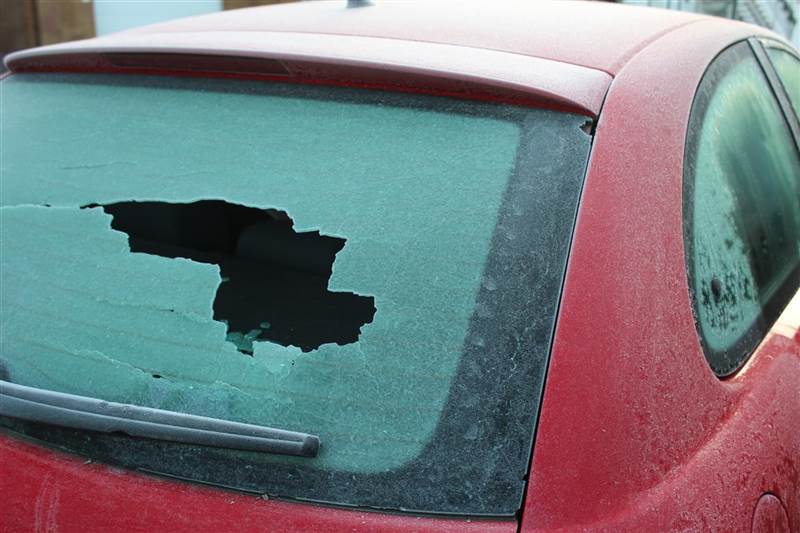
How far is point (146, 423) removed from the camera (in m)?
1.18

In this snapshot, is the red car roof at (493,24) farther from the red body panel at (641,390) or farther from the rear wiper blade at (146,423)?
the rear wiper blade at (146,423)

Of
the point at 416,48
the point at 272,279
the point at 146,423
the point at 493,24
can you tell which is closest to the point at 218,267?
the point at 272,279

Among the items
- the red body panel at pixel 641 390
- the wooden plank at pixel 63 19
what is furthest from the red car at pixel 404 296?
the wooden plank at pixel 63 19

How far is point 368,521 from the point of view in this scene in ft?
3.46

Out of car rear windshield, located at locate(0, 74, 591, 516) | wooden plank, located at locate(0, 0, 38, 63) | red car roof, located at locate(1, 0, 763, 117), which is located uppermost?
red car roof, located at locate(1, 0, 763, 117)

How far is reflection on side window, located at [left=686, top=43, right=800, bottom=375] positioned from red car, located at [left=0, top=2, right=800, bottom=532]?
0.04 feet

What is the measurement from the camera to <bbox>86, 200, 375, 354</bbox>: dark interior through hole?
1.27 m

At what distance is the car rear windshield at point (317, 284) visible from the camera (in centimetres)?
112

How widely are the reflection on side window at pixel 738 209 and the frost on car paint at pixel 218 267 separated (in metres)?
0.36

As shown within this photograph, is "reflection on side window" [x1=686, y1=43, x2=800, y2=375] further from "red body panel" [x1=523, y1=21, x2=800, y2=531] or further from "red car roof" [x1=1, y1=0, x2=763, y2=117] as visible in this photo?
"red car roof" [x1=1, y1=0, x2=763, y2=117]

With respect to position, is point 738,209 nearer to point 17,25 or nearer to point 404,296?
point 404,296

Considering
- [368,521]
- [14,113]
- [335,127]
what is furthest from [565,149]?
[14,113]

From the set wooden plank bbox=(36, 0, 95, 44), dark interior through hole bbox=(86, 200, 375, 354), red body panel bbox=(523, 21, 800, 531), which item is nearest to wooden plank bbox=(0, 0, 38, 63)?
wooden plank bbox=(36, 0, 95, 44)

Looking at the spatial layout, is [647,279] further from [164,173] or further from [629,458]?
[164,173]
